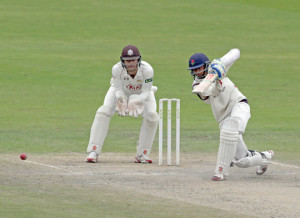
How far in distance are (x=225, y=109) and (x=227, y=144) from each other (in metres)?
0.65

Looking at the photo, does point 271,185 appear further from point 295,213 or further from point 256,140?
point 256,140

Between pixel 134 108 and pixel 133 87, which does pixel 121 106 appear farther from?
pixel 133 87

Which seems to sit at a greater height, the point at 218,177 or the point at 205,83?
the point at 205,83

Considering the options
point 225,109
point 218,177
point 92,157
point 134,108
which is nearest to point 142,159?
point 92,157

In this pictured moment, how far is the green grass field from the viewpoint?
15086mm

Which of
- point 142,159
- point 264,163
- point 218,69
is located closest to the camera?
point 218,69

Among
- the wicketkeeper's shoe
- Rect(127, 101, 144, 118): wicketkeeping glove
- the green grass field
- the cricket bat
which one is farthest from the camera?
the green grass field

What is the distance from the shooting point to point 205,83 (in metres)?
9.95

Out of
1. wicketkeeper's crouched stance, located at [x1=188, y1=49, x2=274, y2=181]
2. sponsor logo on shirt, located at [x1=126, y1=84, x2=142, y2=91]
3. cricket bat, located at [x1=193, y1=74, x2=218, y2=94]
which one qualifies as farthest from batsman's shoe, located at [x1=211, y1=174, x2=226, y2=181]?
sponsor logo on shirt, located at [x1=126, y1=84, x2=142, y2=91]

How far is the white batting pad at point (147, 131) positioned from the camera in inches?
468

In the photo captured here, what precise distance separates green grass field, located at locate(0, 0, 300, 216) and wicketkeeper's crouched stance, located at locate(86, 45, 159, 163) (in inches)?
49.0

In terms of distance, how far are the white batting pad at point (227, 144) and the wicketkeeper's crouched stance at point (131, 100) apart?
1477 mm

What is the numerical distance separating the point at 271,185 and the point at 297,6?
30.1 m

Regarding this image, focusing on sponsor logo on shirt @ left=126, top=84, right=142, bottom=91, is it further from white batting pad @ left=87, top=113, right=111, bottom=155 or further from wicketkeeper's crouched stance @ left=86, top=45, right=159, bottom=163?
white batting pad @ left=87, top=113, right=111, bottom=155
